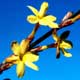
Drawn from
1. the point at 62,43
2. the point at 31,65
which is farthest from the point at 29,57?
the point at 62,43

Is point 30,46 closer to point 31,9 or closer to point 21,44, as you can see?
point 21,44

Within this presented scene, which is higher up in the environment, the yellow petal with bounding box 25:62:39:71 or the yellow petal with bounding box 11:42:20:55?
the yellow petal with bounding box 11:42:20:55

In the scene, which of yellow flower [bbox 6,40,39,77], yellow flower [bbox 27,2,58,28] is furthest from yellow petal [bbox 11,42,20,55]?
yellow flower [bbox 27,2,58,28]

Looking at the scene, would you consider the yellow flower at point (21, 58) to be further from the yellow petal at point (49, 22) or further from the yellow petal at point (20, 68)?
the yellow petal at point (49, 22)

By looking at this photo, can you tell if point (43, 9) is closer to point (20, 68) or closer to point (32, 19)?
point (32, 19)

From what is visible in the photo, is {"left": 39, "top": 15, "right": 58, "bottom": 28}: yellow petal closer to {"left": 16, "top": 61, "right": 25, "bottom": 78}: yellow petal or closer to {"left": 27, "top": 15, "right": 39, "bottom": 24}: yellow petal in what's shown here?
{"left": 27, "top": 15, "right": 39, "bottom": 24}: yellow petal

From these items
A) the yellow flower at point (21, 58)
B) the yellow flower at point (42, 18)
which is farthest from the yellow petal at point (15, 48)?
the yellow flower at point (42, 18)

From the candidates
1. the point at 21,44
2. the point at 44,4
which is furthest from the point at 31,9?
the point at 21,44
